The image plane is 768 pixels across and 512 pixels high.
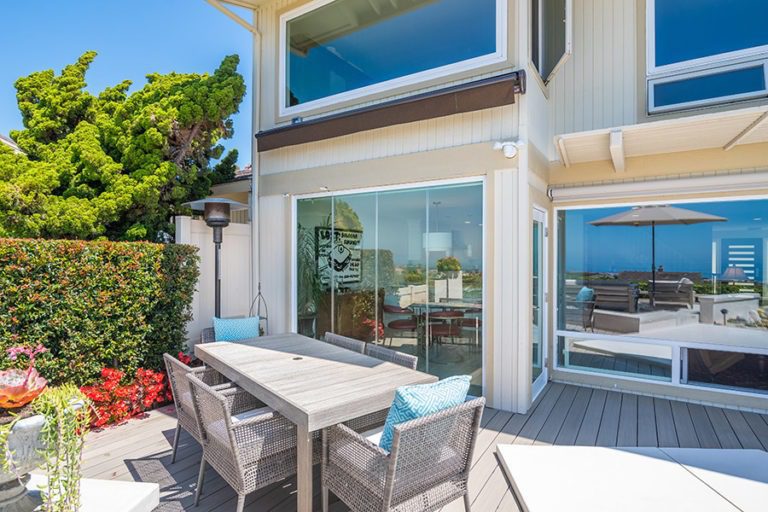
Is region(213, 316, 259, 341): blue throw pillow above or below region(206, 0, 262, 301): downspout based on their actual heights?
below

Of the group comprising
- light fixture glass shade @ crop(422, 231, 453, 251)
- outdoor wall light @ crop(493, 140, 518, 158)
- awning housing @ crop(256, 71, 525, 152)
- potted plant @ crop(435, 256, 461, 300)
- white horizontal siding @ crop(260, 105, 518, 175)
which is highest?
awning housing @ crop(256, 71, 525, 152)

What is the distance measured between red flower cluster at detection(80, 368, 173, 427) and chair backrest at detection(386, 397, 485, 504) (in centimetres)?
344

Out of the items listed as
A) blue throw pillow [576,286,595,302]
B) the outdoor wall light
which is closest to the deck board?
blue throw pillow [576,286,595,302]

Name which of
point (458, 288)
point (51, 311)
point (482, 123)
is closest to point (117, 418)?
point (51, 311)

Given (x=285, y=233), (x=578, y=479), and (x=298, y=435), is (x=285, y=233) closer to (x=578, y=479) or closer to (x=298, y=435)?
(x=298, y=435)

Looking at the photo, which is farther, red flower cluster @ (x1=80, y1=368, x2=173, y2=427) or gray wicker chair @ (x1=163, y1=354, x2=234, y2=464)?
red flower cluster @ (x1=80, y1=368, x2=173, y2=427)

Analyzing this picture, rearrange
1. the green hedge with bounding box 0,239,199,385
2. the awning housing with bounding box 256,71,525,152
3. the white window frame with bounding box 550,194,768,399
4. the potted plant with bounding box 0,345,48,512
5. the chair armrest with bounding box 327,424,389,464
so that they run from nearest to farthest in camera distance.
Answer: the potted plant with bounding box 0,345,48,512 < the chair armrest with bounding box 327,424,389,464 < the green hedge with bounding box 0,239,199,385 < the awning housing with bounding box 256,71,525,152 < the white window frame with bounding box 550,194,768,399

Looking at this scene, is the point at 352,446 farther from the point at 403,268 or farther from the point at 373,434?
the point at 403,268

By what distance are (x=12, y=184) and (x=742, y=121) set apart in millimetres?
8446

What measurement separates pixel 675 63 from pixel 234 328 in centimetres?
673

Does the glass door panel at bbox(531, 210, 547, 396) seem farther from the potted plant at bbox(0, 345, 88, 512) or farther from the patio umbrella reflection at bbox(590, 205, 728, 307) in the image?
the potted plant at bbox(0, 345, 88, 512)

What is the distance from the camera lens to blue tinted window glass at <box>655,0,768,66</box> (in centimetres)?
496

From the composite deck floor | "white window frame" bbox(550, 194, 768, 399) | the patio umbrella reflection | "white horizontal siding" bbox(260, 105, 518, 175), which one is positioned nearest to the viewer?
the composite deck floor

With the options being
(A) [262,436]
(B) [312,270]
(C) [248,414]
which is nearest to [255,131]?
(B) [312,270]
